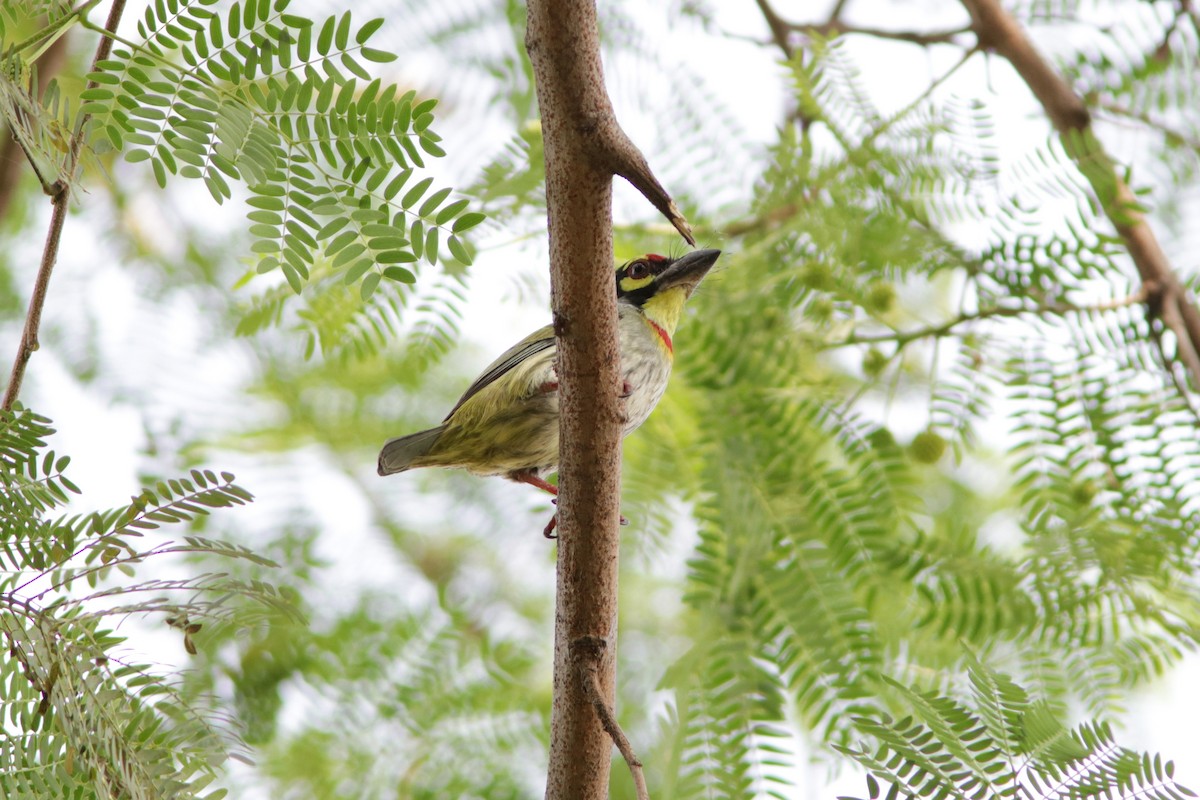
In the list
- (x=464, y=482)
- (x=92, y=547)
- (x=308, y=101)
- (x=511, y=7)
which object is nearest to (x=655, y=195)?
(x=308, y=101)

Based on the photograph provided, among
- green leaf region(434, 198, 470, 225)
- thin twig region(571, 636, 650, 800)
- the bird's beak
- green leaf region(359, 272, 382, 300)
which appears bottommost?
thin twig region(571, 636, 650, 800)

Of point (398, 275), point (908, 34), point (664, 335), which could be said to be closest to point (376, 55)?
point (398, 275)

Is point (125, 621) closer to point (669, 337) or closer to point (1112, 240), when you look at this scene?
point (669, 337)

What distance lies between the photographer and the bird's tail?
12.1 feet

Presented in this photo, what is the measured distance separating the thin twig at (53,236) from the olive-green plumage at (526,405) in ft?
5.90

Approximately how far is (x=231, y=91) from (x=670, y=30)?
291cm

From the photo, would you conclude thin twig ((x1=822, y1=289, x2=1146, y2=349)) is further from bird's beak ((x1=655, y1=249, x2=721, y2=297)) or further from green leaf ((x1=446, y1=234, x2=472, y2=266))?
green leaf ((x1=446, y1=234, x2=472, y2=266))

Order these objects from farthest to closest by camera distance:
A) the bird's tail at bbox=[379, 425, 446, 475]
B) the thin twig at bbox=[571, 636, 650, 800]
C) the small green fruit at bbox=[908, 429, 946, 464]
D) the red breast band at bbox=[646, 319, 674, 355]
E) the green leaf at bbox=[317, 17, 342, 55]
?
1. the red breast band at bbox=[646, 319, 674, 355]
2. the bird's tail at bbox=[379, 425, 446, 475]
3. the small green fruit at bbox=[908, 429, 946, 464]
4. the thin twig at bbox=[571, 636, 650, 800]
5. the green leaf at bbox=[317, 17, 342, 55]

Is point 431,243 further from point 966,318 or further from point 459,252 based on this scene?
point 966,318

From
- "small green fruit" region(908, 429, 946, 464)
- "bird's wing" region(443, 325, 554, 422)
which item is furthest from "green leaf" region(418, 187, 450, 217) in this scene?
"small green fruit" region(908, 429, 946, 464)

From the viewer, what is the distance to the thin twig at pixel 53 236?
68.9 inches

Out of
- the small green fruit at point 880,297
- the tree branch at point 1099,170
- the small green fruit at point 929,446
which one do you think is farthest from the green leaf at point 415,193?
the tree branch at point 1099,170

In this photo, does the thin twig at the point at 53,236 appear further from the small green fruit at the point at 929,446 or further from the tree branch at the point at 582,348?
the small green fruit at the point at 929,446

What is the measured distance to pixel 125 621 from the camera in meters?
1.80
